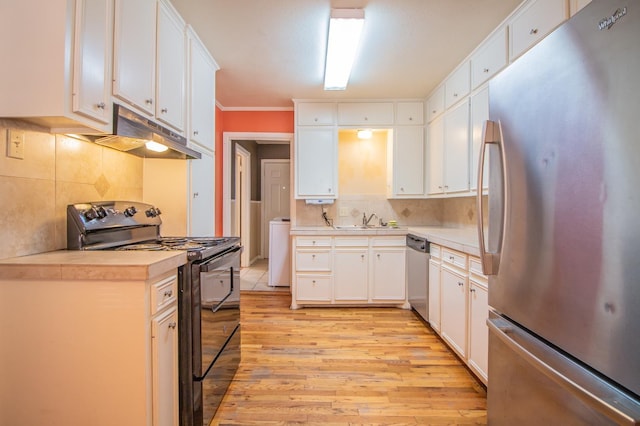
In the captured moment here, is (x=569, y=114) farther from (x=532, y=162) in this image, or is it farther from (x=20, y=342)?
(x=20, y=342)

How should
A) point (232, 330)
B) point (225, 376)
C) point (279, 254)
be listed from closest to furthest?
point (225, 376) < point (232, 330) < point (279, 254)

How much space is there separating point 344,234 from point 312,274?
1.92ft

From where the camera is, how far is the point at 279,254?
165 inches

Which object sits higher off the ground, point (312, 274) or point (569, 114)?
point (569, 114)

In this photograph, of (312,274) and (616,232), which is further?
(312,274)

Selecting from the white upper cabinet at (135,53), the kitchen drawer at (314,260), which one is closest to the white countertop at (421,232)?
the kitchen drawer at (314,260)

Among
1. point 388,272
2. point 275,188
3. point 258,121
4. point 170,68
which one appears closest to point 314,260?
point 388,272

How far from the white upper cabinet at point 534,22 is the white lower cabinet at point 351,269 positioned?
6.55ft

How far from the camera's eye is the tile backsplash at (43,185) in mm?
1247

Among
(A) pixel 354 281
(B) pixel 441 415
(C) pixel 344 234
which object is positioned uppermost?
(C) pixel 344 234

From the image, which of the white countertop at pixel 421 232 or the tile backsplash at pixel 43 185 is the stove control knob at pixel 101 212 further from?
the white countertop at pixel 421 232

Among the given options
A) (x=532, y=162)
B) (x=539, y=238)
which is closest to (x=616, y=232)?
(x=539, y=238)

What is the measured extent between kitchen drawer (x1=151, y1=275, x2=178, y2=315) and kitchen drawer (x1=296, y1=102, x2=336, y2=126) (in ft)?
8.75

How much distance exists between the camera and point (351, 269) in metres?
3.29
